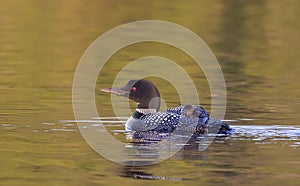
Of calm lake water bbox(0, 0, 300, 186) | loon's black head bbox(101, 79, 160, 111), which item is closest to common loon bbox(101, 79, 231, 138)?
loon's black head bbox(101, 79, 160, 111)

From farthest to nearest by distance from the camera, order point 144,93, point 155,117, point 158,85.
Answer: point 158,85 < point 144,93 < point 155,117

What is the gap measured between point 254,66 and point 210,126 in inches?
250

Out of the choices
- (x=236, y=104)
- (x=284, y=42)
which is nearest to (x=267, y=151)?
(x=236, y=104)

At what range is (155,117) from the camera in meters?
10.7

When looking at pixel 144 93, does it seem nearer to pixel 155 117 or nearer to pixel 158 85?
pixel 155 117

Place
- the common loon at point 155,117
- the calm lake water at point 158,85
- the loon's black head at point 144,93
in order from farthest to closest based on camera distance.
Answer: the loon's black head at point 144,93
the common loon at point 155,117
the calm lake water at point 158,85

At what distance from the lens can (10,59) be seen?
639 inches

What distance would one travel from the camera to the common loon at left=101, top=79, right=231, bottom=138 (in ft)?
33.7

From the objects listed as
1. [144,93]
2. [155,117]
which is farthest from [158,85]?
[155,117]

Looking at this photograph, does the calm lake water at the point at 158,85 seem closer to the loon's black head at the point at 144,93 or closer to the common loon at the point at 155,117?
the common loon at the point at 155,117

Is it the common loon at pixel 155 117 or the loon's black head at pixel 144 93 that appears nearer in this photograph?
the common loon at pixel 155 117

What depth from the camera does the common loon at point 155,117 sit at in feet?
33.7

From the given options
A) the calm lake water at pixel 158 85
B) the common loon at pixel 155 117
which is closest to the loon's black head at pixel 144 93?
the common loon at pixel 155 117

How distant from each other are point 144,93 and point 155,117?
682 millimetres
